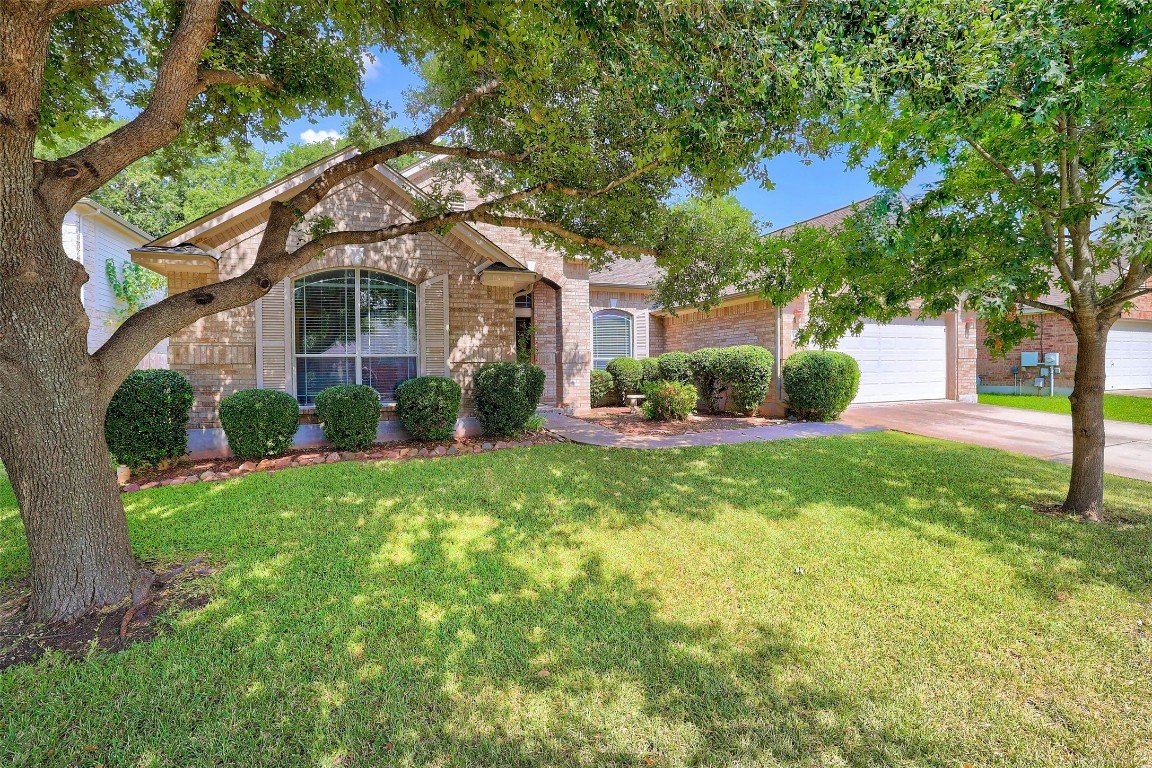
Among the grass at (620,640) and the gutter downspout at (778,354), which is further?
the gutter downspout at (778,354)

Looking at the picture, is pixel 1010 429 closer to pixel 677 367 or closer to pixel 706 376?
pixel 706 376

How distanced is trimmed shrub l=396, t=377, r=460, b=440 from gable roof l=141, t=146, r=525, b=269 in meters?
2.59

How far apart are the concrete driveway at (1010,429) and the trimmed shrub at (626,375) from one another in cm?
555

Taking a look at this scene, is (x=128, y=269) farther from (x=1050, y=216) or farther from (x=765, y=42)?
(x=1050, y=216)

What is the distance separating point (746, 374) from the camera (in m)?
11.9

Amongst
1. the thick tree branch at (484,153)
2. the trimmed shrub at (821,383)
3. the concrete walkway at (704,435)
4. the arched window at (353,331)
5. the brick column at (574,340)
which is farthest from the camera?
the brick column at (574,340)

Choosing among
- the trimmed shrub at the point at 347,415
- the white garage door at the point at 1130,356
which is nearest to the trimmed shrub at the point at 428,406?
the trimmed shrub at the point at 347,415

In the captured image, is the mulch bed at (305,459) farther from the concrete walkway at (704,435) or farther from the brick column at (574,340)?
the brick column at (574,340)

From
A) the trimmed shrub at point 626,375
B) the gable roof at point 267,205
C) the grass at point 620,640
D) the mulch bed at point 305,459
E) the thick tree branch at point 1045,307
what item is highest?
the gable roof at point 267,205

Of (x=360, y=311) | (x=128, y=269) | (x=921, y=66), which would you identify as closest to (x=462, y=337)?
(x=360, y=311)

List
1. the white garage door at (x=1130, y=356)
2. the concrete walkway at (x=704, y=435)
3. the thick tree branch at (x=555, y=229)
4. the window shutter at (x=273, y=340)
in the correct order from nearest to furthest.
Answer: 1. the thick tree branch at (x=555, y=229)
2. the window shutter at (x=273, y=340)
3. the concrete walkway at (x=704, y=435)
4. the white garage door at (x=1130, y=356)

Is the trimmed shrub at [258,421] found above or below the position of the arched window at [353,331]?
below

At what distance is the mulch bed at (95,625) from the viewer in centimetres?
307

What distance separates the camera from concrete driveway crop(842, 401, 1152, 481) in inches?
296
